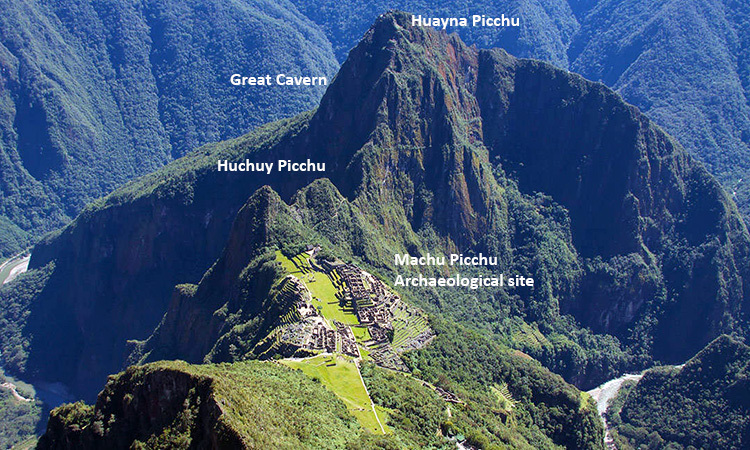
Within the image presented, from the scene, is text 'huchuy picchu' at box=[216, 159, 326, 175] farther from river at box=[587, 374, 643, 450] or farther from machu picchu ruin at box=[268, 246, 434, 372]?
river at box=[587, 374, 643, 450]

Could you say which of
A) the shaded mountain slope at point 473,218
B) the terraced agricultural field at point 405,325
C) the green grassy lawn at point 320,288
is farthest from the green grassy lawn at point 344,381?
the shaded mountain slope at point 473,218

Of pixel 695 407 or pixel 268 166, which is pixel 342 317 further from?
pixel 268 166

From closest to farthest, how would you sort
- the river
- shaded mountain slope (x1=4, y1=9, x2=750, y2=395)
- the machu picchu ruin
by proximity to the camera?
the machu picchu ruin, the river, shaded mountain slope (x1=4, y1=9, x2=750, y2=395)

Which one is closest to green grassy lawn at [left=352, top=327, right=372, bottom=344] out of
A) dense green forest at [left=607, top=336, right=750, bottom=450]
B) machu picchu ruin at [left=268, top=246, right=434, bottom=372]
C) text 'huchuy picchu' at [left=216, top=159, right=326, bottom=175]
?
machu picchu ruin at [left=268, top=246, right=434, bottom=372]

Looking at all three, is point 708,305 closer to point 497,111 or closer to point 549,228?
point 549,228

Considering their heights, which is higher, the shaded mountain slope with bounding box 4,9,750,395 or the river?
the shaded mountain slope with bounding box 4,9,750,395

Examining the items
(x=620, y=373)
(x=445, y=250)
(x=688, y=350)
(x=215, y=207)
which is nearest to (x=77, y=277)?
(x=215, y=207)

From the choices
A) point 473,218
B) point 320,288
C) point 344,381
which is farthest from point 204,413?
point 473,218

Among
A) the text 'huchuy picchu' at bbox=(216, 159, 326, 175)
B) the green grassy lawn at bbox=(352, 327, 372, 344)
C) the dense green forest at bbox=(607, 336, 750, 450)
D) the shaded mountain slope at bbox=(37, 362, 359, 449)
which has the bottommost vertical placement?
the dense green forest at bbox=(607, 336, 750, 450)
